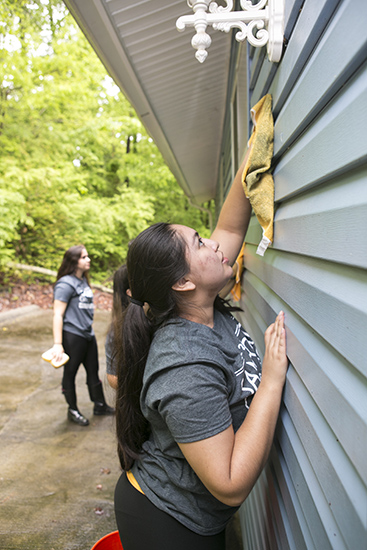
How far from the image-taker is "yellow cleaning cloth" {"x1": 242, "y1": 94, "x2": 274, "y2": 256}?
1.53 m

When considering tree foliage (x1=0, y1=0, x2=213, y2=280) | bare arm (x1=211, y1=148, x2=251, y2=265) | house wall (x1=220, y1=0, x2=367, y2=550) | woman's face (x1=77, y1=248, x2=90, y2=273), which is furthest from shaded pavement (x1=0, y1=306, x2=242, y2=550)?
tree foliage (x1=0, y1=0, x2=213, y2=280)

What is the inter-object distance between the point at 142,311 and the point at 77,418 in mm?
3739

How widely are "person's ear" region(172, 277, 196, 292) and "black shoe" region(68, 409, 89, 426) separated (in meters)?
3.93

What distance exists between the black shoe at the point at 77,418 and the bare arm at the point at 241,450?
3.99m

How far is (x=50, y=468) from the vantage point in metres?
4.04

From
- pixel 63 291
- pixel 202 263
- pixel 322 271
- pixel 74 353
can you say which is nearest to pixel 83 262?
pixel 63 291

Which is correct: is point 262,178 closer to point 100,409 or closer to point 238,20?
point 238,20

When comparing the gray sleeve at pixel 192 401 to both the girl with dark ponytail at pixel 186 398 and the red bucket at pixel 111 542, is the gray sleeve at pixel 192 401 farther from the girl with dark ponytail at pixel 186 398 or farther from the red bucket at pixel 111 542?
the red bucket at pixel 111 542

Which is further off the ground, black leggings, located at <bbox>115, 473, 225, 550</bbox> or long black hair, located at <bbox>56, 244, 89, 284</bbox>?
long black hair, located at <bbox>56, 244, 89, 284</bbox>

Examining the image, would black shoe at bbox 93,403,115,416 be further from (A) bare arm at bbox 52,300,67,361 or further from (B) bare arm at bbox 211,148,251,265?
(B) bare arm at bbox 211,148,251,265

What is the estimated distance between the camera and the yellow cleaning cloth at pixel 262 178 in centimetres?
153

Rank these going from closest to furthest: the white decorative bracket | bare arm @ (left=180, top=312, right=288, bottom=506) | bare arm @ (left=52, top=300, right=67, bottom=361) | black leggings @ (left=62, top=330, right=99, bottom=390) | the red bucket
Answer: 1. bare arm @ (left=180, top=312, right=288, bottom=506)
2. the white decorative bracket
3. the red bucket
4. bare arm @ (left=52, top=300, right=67, bottom=361)
5. black leggings @ (left=62, top=330, right=99, bottom=390)

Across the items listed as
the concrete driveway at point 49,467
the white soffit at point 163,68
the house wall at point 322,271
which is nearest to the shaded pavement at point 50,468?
the concrete driveway at point 49,467

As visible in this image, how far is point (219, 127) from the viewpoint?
6.57m
